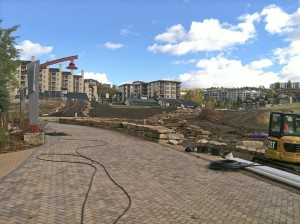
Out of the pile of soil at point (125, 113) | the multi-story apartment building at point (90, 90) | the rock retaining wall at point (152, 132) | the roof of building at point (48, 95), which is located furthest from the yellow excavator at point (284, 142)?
the multi-story apartment building at point (90, 90)

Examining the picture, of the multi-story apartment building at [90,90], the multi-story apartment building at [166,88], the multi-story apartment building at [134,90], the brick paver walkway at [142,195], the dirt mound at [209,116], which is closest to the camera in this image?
the brick paver walkway at [142,195]

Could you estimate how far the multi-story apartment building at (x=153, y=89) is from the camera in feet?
538

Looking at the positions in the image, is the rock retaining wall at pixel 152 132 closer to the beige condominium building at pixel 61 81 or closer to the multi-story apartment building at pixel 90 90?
the beige condominium building at pixel 61 81

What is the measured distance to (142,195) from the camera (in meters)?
6.96

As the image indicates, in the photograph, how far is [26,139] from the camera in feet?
47.1

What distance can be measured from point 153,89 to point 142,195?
16451 centimetres

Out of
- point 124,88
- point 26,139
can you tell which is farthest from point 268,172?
point 124,88

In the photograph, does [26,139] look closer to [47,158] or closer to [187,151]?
[47,158]

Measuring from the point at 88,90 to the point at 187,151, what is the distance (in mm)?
155287

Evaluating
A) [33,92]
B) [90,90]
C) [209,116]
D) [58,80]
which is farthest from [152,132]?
[90,90]

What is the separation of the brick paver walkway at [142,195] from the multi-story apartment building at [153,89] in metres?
141

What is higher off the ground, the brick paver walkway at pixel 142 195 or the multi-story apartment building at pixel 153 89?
the multi-story apartment building at pixel 153 89

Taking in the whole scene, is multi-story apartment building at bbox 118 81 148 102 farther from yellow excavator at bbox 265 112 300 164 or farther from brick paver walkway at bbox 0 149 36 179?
yellow excavator at bbox 265 112 300 164

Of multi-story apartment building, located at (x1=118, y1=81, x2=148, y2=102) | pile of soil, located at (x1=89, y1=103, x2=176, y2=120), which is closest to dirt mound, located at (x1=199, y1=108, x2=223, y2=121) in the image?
pile of soil, located at (x1=89, y1=103, x2=176, y2=120)
